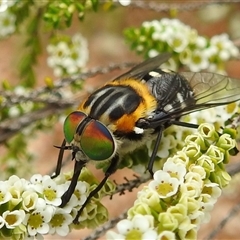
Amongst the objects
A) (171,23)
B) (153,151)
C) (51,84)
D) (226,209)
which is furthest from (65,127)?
(226,209)

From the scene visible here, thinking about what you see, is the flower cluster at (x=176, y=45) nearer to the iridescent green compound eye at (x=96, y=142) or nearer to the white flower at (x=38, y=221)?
the iridescent green compound eye at (x=96, y=142)

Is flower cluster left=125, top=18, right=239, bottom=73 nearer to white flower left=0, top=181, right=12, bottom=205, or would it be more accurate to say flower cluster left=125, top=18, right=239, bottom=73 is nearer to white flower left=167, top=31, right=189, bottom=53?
white flower left=167, top=31, right=189, bottom=53

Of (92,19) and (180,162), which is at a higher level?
(180,162)

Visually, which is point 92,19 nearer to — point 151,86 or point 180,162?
point 151,86

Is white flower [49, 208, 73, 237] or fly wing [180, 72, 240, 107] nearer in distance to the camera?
white flower [49, 208, 73, 237]

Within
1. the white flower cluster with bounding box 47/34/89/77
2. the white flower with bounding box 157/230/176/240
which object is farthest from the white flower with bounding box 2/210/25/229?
the white flower cluster with bounding box 47/34/89/77

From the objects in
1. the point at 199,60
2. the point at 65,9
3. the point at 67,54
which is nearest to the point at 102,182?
the point at 65,9
